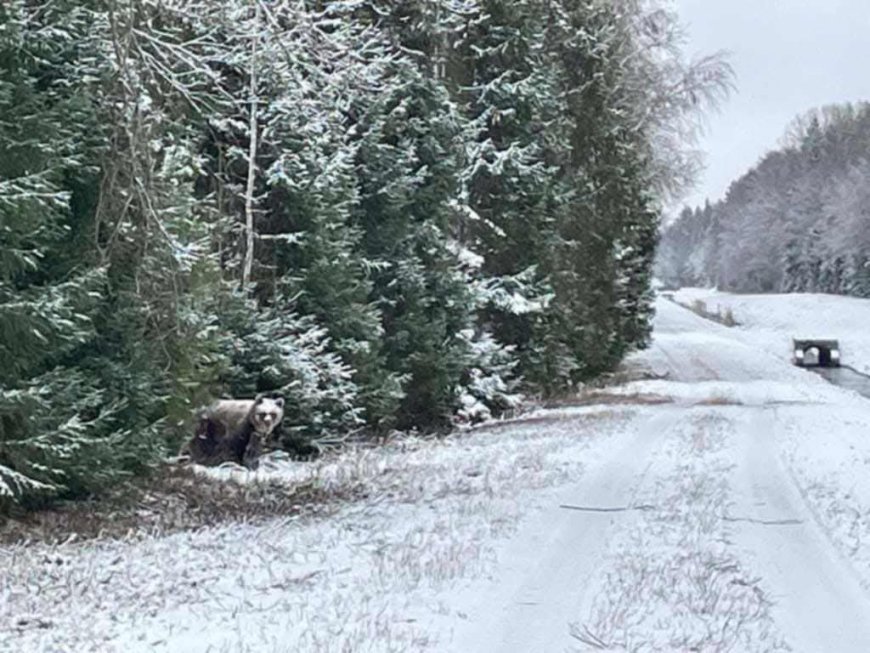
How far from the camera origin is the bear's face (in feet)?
38.5

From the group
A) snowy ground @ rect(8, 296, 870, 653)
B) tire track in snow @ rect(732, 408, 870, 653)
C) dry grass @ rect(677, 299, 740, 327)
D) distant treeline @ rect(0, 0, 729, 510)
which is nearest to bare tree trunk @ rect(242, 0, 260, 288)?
distant treeline @ rect(0, 0, 729, 510)

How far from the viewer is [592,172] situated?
82.4 ft

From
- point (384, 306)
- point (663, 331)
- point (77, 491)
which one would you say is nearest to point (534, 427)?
point (384, 306)

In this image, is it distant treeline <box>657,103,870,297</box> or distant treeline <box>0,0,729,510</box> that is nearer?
distant treeline <box>0,0,729,510</box>

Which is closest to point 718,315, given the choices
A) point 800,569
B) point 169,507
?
point 169,507

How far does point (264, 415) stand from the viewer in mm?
11734

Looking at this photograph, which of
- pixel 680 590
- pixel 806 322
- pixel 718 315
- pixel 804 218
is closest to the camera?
pixel 680 590

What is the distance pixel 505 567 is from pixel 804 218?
87435mm

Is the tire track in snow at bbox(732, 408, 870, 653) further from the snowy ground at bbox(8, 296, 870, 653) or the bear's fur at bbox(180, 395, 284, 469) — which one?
the bear's fur at bbox(180, 395, 284, 469)

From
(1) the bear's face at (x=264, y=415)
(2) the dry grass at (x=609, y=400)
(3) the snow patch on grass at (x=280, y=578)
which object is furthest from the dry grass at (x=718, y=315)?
(3) the snow patch on grass at (x=280, y=578)

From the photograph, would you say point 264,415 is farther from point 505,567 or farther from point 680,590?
point 680,590

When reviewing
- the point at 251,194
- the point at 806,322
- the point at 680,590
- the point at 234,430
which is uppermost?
the point at 251,194

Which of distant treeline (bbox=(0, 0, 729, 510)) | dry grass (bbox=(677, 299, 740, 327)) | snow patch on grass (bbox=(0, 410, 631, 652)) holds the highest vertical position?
distant treeline (bbox=(0, 0, 729, 510))

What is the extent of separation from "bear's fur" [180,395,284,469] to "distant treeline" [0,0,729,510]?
0.38 meters
